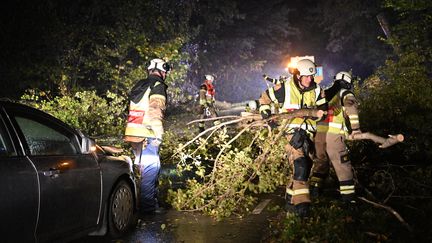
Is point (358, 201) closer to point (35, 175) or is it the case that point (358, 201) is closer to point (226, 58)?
point (35, 175)

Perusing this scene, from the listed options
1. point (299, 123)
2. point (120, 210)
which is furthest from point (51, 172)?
point (299, 123)

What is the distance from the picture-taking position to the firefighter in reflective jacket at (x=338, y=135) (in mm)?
5883

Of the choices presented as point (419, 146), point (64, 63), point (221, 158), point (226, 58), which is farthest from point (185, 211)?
point (226, 58)

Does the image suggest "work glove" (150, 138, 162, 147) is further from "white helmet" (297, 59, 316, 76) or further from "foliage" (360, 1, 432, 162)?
"foliage" (360, 1, 432, 162)

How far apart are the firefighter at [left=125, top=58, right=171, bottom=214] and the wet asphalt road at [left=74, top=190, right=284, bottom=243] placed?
36cm

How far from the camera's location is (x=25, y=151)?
3.49m

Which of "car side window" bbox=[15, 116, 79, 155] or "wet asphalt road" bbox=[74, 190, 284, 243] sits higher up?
"car side window" bbox=[15, 116, 79, 155]

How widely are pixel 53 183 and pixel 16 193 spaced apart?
453 mm

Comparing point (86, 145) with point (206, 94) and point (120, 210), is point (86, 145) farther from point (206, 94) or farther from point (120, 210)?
point (206, 94)

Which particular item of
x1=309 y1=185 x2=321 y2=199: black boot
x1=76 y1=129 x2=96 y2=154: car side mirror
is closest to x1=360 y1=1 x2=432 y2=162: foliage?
x1=309 y1=185 x2=321 y2=199: black boot

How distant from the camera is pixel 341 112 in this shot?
614 cm

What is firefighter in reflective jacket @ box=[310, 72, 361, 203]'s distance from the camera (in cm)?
588

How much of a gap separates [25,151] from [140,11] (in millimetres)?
11637

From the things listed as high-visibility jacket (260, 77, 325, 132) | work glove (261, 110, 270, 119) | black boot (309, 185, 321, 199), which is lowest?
black boot (309, 185, 321, 199)
